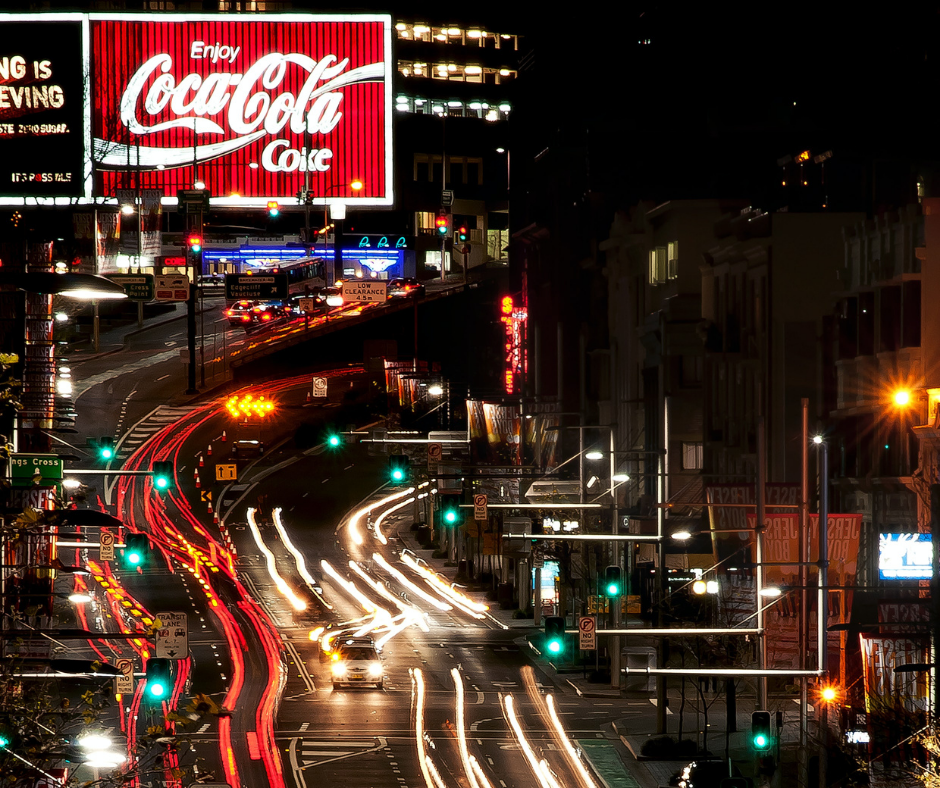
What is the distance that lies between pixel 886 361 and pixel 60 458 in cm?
2980

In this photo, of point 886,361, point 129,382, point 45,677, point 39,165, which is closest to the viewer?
point 45,677

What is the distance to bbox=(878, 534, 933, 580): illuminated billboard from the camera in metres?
43.3

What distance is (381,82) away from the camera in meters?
64.9

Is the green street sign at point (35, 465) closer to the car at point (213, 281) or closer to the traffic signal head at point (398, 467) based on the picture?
the traffic signal head at point (398, 467)

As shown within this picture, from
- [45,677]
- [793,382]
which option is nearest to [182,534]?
[793,382]

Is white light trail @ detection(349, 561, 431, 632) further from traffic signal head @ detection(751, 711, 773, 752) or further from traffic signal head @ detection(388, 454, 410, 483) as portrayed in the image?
traffic signal head @ detection(751, 711, 773, 752)

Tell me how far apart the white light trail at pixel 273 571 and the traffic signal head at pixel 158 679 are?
5441cm

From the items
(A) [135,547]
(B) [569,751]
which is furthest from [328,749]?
(A) [135,547]

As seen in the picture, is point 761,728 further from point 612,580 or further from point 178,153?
point 178,153

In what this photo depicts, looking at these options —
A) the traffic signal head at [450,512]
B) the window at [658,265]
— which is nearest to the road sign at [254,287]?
the traffic signal head at [450,512]

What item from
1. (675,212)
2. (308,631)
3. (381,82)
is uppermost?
(381,82)

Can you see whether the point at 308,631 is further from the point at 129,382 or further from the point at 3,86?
the point at 129,382

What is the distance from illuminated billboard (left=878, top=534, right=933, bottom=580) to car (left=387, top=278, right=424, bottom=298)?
7313 cm

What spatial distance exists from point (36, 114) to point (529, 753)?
2993 cm
